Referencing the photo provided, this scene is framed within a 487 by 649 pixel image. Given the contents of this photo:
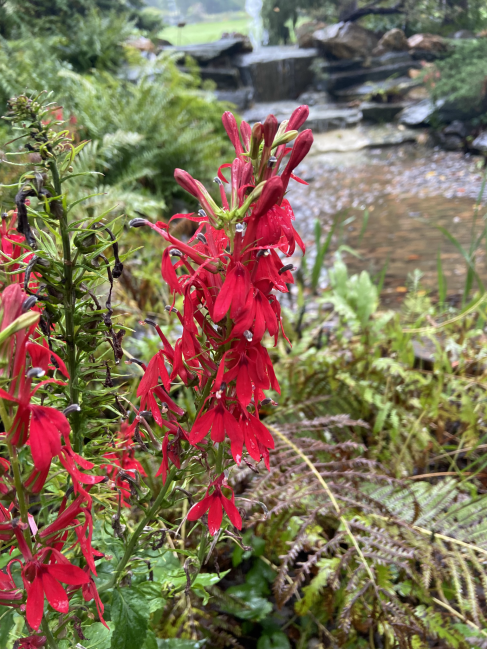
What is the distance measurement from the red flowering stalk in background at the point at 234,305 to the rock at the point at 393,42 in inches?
461

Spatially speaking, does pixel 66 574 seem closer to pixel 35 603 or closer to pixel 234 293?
pixel 35 603

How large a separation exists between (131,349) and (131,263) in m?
0.90

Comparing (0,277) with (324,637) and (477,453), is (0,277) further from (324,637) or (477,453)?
(477,453)

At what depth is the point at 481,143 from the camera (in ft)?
23.0

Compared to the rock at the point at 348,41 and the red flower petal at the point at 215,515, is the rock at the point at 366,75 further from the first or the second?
the red flower petal at the point at 215,515

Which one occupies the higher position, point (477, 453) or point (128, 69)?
point (128, 69)

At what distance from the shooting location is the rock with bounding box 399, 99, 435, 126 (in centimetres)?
797

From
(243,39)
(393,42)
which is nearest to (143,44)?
(243,39)

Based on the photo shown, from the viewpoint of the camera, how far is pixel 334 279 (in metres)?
2.54

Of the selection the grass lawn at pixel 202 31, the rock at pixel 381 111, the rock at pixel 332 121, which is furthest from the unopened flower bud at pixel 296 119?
the grass lawn at pixel 202 31

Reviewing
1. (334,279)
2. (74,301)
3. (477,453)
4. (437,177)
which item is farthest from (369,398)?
(437,177)

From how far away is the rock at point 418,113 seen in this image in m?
7.97

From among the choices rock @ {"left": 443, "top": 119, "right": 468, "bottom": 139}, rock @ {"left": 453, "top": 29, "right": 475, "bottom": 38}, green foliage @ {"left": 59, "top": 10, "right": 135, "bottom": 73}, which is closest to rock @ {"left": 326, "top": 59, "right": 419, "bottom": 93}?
rock @ {"left": 453, "top": 29, "right": 475, "bottom": 38}

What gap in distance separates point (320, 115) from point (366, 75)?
2.20 meters
